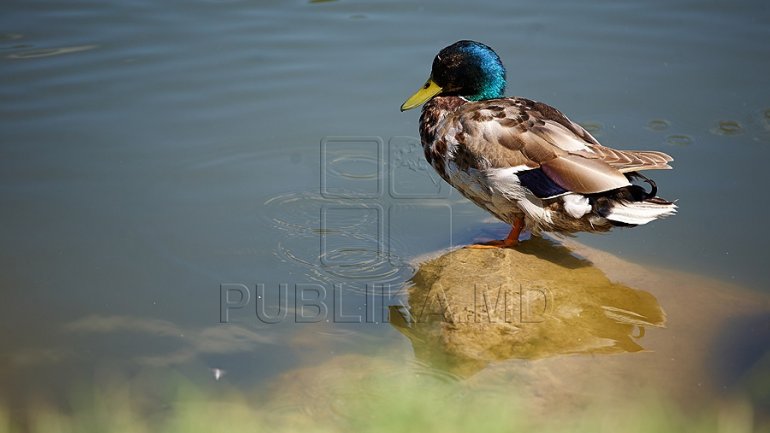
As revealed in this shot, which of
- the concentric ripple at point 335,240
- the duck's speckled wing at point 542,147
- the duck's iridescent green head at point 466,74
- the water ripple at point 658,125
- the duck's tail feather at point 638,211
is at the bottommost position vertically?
the concentric ripple at point 335,240

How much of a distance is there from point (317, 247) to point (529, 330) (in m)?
1.52

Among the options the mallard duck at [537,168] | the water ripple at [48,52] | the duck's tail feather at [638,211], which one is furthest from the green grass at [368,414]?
the water ripple at [48,52]

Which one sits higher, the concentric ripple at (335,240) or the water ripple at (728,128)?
the water ripple at (728,128)

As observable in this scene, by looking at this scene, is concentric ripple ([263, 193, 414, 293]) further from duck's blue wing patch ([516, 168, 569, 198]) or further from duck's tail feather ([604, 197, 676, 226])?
duck's tail feather ([604, 197, 676, 226])

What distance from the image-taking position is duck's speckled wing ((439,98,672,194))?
4.27 m

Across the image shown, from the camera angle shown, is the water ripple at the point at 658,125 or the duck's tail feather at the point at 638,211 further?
the water ripple at the point at 658,125

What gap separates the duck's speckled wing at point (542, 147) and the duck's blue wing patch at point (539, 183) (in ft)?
0.07

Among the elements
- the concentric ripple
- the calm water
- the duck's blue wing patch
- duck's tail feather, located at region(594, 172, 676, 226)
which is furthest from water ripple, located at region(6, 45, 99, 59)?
duck's tail feather, located at region(594, 172, 676, 226)

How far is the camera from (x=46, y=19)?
25.4ft

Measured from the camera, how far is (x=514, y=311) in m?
3.92

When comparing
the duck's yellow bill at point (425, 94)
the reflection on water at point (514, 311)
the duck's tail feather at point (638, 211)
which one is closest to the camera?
the reflection on water at point (514, 311)

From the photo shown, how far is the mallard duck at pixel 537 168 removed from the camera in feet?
14.0

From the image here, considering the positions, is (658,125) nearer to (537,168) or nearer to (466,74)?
(466,74)

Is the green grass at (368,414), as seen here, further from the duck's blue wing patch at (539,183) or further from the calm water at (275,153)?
the duck's blue wing patch at (539,183)
